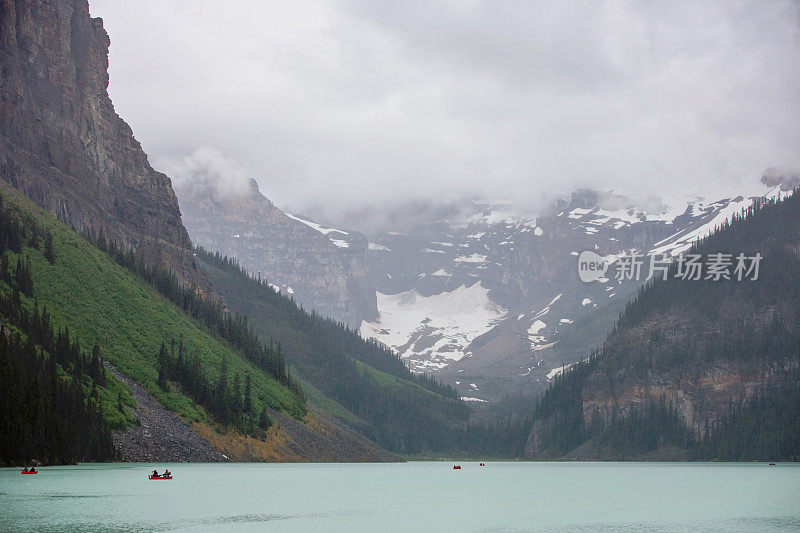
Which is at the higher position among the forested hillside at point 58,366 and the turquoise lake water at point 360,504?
the forested hillside at point 58,366

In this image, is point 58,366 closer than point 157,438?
Yes

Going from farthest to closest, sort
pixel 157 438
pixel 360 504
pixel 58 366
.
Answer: pixel 157 438
pixel 58 366
pixel 360 504

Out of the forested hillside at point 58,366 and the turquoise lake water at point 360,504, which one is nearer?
the turquoise lake water at point 360,504

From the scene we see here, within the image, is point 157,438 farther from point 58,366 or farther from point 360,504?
point 360,504

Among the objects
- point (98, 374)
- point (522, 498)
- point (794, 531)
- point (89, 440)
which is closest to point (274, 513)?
point (522, 498)

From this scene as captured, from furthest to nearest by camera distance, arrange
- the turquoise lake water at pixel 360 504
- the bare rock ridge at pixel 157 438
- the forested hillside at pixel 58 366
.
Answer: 1. the bare rock ridge at pixel 157 438
2. the forested hillside at pixel 58 366
3. the turquoise lake water at pixel 360 504

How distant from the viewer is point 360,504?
11038 cm

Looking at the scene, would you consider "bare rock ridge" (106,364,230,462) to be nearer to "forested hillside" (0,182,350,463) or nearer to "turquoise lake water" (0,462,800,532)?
"forested hillside" (0,182,350,463)

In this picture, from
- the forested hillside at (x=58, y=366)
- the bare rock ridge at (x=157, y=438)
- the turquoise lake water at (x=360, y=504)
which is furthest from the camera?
the bare rock ridge at (x=157, y=438)

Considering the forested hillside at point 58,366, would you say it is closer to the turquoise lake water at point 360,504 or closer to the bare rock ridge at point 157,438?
the bare rock ridge at point 157,438

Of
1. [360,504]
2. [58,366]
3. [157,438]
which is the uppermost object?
[58,366]

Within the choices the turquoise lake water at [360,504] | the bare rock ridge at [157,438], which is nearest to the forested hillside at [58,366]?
the bare rock ridge at [157,438]

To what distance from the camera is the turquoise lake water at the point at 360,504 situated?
286ft

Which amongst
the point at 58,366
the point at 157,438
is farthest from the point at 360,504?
the point at 58,366
